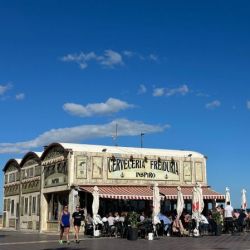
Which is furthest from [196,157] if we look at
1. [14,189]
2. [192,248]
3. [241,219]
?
[192,248]

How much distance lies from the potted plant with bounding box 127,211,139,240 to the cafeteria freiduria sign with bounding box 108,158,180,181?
9352 mm

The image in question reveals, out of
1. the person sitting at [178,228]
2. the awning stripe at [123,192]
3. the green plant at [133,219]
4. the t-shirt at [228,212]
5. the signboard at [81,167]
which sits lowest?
the person sitting at [178,228]

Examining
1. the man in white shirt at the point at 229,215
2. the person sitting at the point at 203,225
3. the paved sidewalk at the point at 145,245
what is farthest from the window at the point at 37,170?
the man in white shirt at the point at 229,215

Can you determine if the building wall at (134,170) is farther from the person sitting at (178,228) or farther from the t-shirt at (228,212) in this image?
the t-shirt at (228,212)

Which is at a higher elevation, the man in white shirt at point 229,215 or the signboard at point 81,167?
the signboard at point 81,167

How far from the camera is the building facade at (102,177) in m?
30.6

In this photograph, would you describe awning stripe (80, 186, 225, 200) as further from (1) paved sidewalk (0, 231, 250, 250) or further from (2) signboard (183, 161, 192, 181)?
(1) paved sidewalk (0, 231, 250, 250)

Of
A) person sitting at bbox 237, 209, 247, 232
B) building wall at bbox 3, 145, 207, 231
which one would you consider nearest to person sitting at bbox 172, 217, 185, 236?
person sitting at bbox 237, 209, 247, 232

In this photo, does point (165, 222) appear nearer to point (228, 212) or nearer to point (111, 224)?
point (111, 224)

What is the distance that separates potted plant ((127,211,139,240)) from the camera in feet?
71.4

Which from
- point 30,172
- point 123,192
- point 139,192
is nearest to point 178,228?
point 123,192

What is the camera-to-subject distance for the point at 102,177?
3133 cm

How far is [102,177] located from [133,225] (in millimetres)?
9412

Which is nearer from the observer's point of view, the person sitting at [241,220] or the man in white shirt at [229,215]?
the man in white shirt at [229,215]
